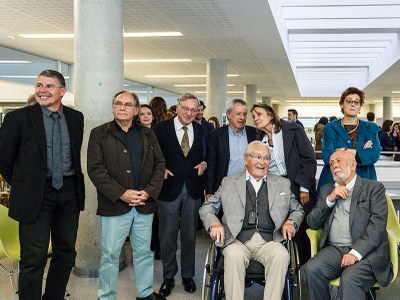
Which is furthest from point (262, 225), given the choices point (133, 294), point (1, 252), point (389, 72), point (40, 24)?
point (389, 72)

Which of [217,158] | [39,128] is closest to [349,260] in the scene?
[217,158]

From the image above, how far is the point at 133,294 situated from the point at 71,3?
549 centimetres

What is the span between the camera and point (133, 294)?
471 centimetres

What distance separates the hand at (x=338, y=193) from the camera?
377 centimetres

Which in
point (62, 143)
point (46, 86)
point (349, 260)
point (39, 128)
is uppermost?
point (46, 86)

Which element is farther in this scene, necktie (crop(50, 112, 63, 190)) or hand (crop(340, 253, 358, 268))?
necktie (crop(50, 112, 63, 190))

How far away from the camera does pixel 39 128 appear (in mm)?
3770

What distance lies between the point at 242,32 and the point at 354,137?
6.63 m

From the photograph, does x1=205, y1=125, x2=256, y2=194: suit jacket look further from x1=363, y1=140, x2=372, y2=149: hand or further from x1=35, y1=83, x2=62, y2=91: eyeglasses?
x1=35, y1=83, x2=62, y2=91: eyeglasses

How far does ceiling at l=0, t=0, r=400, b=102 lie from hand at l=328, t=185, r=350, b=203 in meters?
5.05

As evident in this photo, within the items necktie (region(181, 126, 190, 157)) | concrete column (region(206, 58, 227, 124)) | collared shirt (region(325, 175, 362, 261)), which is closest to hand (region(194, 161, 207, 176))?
necktie (region(181, 126, 190, 157))

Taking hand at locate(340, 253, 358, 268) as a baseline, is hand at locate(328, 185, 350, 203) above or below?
above

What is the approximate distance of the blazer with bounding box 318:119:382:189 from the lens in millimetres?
4480

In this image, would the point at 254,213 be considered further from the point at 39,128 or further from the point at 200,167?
the point at 39,128
